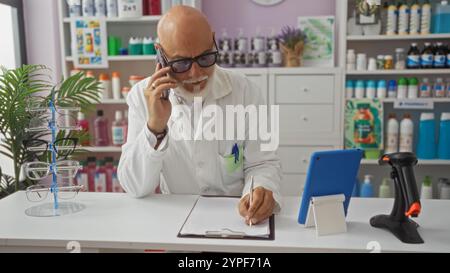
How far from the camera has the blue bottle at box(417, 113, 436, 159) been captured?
303cm

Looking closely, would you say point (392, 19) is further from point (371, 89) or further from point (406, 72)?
point (371, 89)

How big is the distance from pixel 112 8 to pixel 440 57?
248 centimetres

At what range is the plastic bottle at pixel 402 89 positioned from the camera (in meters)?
3.00

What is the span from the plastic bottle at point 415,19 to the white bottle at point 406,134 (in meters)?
0.65

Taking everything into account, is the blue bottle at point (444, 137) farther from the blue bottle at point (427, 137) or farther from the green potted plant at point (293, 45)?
the green potted plant at point (293, 45)

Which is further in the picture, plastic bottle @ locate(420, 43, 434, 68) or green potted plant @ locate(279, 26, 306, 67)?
green potted plant @ locate(279, 26, 306, 67)

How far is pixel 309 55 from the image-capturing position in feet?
10.5

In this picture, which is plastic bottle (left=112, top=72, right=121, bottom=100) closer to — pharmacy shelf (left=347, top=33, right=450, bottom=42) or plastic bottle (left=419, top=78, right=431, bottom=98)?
pharmacy shelf (left=347, top=33, right=450, bottom=42)

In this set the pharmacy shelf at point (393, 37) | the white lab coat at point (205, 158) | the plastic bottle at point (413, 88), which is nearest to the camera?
the white lab coat at point (205, 158)

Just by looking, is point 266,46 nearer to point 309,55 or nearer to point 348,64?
point 309,55

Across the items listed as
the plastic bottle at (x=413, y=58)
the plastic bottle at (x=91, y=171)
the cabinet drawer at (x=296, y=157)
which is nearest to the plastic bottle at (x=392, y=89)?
the plastic bottle at (x=413, y=58)

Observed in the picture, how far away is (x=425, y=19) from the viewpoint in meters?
2.89

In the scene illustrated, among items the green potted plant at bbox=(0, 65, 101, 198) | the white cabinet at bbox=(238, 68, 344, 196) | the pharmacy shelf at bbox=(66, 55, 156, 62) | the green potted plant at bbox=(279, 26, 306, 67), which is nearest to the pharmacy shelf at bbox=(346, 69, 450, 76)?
the white cabinet at bbox=(238, 68, 344, 196)

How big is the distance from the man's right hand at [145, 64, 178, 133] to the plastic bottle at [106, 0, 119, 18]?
6.33 feet
